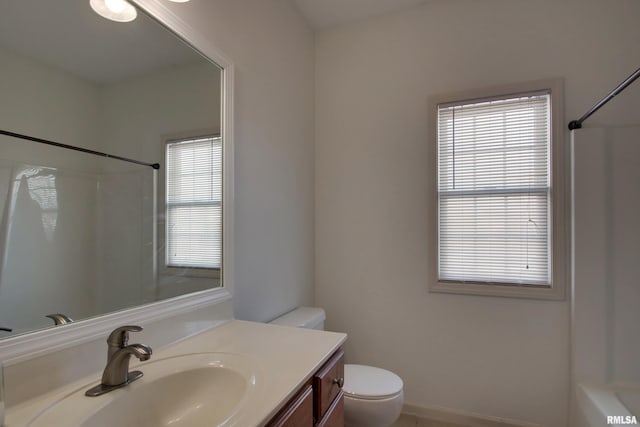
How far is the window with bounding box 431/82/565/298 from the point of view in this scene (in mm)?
1941

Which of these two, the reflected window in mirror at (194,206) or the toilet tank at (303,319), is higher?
the reflected window in mirror at (194,206)

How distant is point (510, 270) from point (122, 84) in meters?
2.24

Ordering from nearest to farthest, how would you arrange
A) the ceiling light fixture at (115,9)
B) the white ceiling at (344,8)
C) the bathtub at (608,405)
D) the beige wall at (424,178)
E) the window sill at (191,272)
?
the ceiling light fixture at (115,9) → the window sill at (191,272) → the bathtub at (608,405) → the beige wall at (424,178) → the white ceiling at (344,8)

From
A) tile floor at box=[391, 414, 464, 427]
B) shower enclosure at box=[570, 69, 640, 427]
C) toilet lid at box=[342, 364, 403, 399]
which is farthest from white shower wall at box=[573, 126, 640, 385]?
toilet lid at box=[342, 364, 403, 399]

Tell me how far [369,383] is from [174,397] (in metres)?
1.13

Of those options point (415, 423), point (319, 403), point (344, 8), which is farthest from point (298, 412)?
point (344, 8)

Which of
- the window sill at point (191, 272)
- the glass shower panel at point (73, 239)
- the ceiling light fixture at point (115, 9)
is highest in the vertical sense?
the ceiling light fixture at point (115, 9)

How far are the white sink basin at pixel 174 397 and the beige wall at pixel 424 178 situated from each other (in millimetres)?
1457

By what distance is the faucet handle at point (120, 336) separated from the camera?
2.75 feet

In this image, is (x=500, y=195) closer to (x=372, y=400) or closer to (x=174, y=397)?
(x=372, y=400)

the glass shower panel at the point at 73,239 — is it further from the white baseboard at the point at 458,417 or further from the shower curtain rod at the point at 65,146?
the white baseboard at the point at 458,417

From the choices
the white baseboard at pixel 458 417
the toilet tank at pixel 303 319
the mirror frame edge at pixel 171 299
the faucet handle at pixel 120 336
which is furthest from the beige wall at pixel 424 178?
the faucet handle at pixel 120 336

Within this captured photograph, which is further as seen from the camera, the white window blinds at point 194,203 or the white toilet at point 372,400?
the white toilet at point 372,400

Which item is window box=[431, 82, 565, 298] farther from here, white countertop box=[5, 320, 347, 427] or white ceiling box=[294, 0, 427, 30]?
white countertop box=[5, 320, 347, 427]
